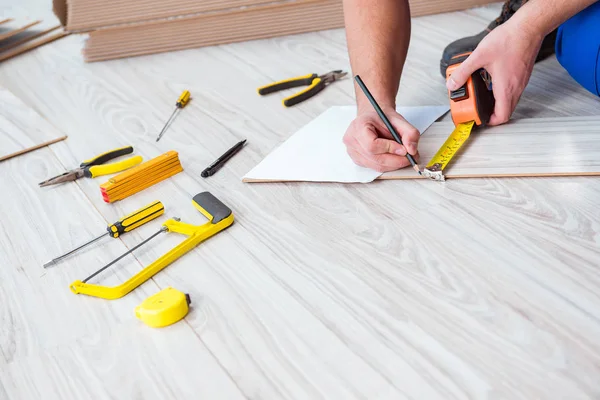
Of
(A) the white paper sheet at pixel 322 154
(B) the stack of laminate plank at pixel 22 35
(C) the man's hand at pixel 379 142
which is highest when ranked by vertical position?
(B) the stack of laminate plank at pixel 22 35

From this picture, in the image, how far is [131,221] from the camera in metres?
1.69

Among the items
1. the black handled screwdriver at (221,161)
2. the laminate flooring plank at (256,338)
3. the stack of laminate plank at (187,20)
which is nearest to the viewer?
the laminate flooring plank at (256,338)

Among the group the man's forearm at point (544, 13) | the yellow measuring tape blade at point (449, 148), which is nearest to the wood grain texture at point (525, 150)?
the yellow measuring tape blade at point (449, 148)

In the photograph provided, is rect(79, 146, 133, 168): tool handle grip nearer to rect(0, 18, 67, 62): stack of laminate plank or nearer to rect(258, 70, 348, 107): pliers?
Answer: rect(258, 70, 348, 107): pliers

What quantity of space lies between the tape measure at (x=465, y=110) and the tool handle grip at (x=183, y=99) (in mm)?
1002

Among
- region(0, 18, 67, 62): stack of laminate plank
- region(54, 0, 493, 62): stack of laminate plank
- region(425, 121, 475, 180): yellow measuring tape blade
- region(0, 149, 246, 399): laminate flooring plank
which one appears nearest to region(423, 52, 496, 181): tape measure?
region(425, 121, 475, 180): yellow measuring tape blade

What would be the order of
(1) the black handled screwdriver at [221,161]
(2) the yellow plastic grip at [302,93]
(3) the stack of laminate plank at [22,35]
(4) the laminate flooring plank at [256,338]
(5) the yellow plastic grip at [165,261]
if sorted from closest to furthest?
(4) the laminate flooring plank at [256,338], (5) the yellow plastic grip at [165,261], (1) the black handled screwdriver at [221,161], (2) the yellow plastic grip at [302,93], (3) the stack of laminate plank at [22,35]

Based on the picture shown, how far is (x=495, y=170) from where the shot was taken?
1672 millimetres

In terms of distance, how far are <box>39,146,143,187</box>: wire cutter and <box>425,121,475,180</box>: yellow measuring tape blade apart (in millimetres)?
902

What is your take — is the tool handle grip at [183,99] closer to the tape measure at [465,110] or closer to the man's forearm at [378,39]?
the man's forearm at [378,39]

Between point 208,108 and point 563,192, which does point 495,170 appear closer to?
point 563,192

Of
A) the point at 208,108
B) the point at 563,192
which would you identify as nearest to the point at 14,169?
the point at 208,108

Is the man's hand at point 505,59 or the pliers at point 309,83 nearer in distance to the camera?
the man's hand at point 505,59

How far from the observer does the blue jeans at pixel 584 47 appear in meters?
1.82
